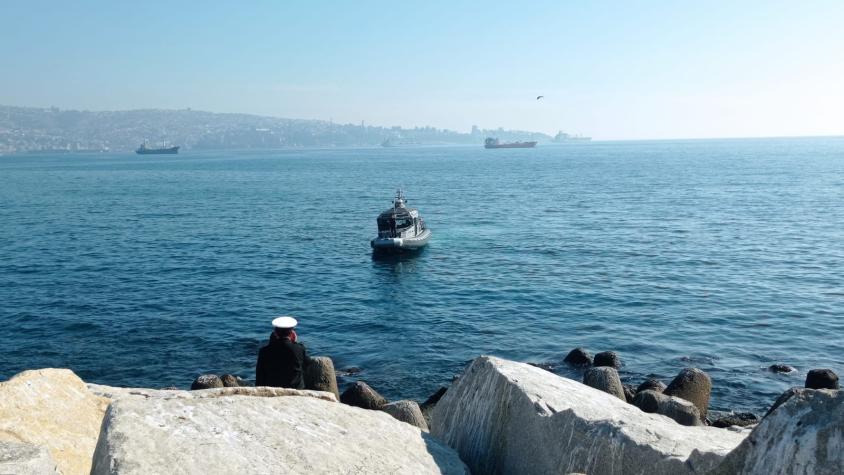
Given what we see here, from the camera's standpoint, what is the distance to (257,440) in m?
5.82

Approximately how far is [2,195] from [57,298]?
219ft

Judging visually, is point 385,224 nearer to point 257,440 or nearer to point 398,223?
point 398,223

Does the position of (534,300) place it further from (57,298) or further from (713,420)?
(57,298)

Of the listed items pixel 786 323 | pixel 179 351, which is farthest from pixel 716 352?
pixel 179 351

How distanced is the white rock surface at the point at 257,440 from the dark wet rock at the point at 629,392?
12.2 m

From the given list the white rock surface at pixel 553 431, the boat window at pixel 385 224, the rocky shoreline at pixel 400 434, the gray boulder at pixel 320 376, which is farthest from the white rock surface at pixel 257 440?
the boat window at pixel 385 224

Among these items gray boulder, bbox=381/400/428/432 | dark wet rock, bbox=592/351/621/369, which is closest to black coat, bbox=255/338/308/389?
gray boulder, bbox=381/400/428/432

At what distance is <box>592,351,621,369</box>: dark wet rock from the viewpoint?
22.5 m

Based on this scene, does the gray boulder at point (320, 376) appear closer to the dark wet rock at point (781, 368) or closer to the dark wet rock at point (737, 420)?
the dark wet rock at point (737, 420)

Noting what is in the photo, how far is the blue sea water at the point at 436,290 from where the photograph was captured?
24.3 meters

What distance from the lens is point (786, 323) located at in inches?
1097

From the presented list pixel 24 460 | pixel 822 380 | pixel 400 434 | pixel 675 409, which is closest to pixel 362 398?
pixel 675 409

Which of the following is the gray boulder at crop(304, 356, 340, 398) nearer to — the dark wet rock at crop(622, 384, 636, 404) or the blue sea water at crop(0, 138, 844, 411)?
the blue sea water at crop(0, 138, 844, 411)

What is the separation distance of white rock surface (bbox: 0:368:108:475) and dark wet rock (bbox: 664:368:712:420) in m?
13.4
